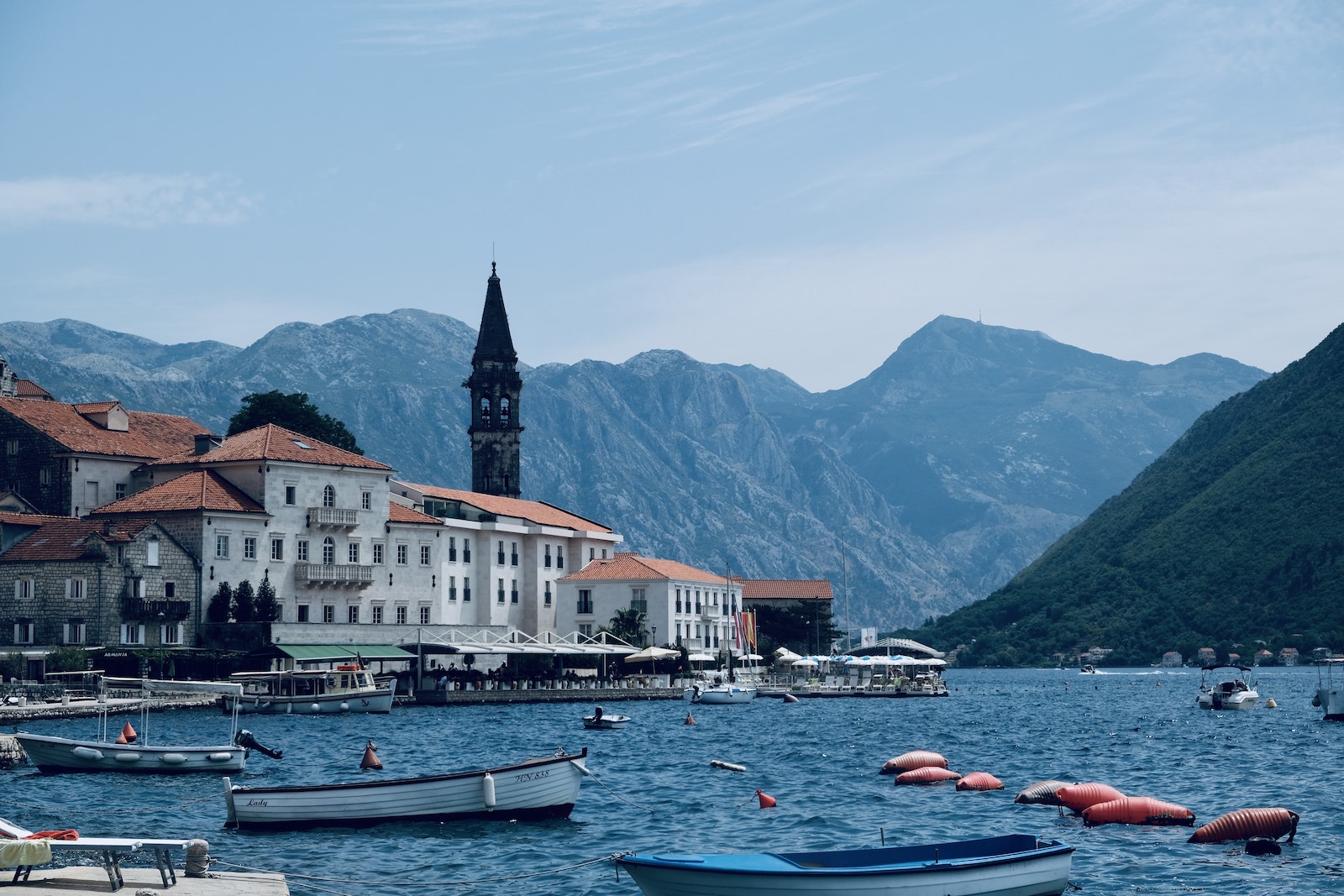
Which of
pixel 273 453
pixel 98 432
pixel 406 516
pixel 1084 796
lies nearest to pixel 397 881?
pixel 1084 796

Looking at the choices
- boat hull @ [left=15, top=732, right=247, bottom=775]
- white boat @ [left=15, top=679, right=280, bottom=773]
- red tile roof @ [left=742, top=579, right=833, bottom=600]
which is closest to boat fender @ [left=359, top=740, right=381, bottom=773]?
white boat @ [left=15, top=679, right=280, bottom=773]

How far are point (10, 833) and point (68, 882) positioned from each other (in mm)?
3465

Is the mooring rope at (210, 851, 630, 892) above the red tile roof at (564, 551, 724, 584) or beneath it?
beneath

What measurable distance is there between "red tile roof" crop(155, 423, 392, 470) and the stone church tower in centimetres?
3825

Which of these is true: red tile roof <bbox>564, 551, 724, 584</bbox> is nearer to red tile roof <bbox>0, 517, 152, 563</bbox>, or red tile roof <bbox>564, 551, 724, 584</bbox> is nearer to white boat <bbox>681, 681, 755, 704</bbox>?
white boat <bbox>681, 681, 755, 704</bbox>

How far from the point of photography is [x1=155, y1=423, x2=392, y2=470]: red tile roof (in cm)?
10788

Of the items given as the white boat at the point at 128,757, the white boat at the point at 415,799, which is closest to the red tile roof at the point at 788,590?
the white boat at the point at 128,757

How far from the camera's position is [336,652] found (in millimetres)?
102875

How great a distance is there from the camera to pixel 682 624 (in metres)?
136

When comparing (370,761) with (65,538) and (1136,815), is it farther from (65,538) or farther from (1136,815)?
(65,538)

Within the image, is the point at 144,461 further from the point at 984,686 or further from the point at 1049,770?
the point at 984,686

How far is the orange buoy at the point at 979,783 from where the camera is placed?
51500 mm

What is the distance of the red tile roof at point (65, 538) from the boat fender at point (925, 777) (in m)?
57.7

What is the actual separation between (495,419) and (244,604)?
53.9 m
